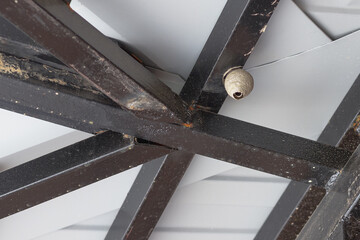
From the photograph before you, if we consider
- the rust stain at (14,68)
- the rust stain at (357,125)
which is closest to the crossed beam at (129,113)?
the rust stain at (14,68)

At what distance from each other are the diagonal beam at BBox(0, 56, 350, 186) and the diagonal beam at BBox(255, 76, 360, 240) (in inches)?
8.1

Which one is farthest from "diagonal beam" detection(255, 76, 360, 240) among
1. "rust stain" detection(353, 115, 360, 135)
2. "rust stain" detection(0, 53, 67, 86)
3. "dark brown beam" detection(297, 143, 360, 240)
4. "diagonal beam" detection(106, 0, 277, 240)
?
"rust stain" detection(0, 53, 67, 86)

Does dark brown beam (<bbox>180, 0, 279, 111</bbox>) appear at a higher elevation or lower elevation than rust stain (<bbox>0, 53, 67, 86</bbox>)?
higher

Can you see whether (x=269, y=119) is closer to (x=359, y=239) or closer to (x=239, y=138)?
(x=239, y=138)

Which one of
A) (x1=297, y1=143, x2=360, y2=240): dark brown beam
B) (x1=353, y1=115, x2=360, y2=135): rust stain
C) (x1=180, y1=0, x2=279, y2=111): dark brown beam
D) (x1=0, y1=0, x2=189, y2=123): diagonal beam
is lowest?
(x1=297, y1=143, x2=360, y2=240): dark brown beam

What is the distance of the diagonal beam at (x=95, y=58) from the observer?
4.68ft

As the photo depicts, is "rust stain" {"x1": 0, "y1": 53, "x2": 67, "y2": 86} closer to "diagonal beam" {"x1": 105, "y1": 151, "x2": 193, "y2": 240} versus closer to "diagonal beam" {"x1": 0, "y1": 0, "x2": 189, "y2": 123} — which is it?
"diagonal beam" {"x1": 0, "y1": 0, "x2": 189, "y2": 123}

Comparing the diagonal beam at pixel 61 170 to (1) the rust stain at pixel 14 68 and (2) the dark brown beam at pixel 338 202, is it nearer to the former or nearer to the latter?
(1) the rust stain at pixel 14 68

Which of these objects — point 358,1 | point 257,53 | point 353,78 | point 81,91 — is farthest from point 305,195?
point 81,91

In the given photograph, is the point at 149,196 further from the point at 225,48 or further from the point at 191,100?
the point at 225,48

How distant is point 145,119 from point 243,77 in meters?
0.33

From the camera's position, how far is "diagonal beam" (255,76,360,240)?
86.0 inches

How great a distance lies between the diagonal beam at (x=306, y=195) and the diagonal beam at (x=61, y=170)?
2.58 ft

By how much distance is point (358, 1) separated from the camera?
1.98 m
